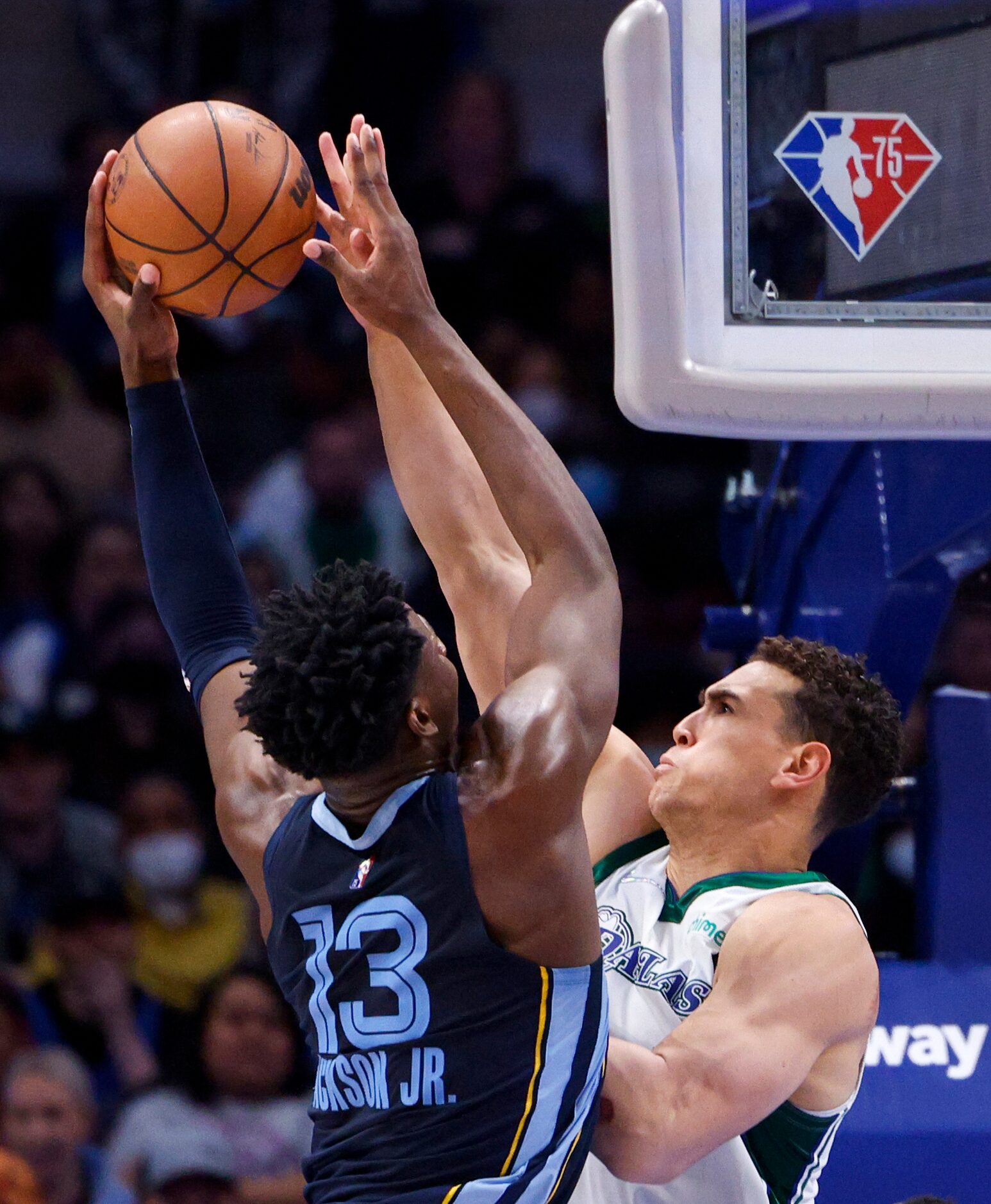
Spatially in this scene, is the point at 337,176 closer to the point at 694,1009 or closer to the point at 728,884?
the point at 728,884

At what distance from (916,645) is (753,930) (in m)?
1.05

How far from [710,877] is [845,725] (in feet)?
1.19

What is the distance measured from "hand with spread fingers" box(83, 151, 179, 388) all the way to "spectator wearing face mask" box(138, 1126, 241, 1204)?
2.87 meters

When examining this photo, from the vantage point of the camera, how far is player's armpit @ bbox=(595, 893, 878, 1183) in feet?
7.23

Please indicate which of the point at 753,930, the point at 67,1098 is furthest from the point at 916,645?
the point at 67,1098

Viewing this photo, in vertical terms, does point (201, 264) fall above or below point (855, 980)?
above

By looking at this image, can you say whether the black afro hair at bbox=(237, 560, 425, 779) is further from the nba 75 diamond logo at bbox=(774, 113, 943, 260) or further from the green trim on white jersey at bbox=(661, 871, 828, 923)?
the nba 75 diamond logo at bbox=(774, 113, 943, 260)

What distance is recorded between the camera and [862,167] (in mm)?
2760

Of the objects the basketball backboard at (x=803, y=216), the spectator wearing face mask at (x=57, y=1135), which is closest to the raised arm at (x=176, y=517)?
the basketball backboard at (x=803, y=216)

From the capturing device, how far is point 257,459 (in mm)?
5762

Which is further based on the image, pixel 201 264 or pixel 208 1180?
pixel 208 1180

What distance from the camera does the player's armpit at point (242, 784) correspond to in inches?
88.0

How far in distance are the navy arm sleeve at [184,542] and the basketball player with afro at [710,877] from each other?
393mm

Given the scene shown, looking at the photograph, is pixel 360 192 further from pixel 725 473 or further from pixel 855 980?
pixel 725 473
